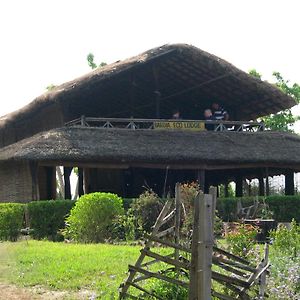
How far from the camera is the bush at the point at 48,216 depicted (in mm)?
17172

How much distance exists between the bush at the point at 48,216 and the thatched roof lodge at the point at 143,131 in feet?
6.20

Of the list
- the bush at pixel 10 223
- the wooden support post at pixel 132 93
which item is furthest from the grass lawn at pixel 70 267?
the wooden support post at pixel 132 93

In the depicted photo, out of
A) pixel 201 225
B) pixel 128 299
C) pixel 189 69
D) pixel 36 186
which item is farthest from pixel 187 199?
pixel 189 69

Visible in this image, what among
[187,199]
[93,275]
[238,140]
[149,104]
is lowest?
[93,275]

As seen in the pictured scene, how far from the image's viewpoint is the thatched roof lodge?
20.1 meters

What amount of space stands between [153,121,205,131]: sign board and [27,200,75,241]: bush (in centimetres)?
599

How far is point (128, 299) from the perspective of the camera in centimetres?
748

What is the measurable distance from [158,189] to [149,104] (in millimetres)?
3950

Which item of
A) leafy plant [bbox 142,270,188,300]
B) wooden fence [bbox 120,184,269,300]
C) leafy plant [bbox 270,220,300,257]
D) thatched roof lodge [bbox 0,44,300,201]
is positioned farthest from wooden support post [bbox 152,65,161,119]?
leafy plant [bbox 142,270,188,300]

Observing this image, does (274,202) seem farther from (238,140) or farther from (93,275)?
(93,275)

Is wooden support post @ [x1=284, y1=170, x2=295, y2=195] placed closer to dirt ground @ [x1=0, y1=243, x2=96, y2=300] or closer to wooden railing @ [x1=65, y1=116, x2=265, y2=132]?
wooden railing @ [x1=65, y1=116, x2=265, y2=132]

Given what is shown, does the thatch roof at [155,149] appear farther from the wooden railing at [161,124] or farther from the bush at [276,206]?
the bush at [276,206]

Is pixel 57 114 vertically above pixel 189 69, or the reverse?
pixel 189 69

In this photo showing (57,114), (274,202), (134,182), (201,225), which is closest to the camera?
(201,225)
